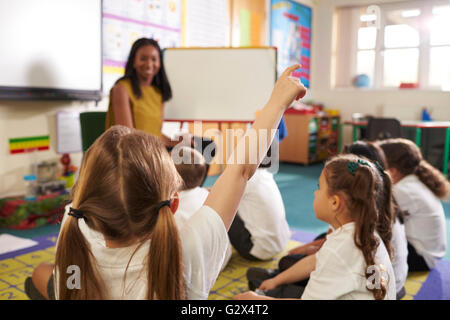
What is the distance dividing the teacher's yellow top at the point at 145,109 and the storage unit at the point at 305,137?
3392 mm

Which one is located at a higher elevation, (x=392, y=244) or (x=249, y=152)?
(x=249, y=152)

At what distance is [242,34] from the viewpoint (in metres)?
5.22

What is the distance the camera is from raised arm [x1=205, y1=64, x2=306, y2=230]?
710 millimetres

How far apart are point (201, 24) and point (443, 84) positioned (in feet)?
10.8

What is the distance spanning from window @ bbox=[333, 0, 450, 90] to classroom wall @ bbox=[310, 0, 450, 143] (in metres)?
0.14

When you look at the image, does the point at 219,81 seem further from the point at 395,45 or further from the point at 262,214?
the point at 395,45

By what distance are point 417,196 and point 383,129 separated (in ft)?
9.22

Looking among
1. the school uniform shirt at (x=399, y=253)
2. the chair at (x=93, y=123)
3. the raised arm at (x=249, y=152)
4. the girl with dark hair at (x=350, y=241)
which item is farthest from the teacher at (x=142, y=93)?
the raised arm at (x=249, y=152)

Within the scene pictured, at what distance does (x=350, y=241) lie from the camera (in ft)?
3.55

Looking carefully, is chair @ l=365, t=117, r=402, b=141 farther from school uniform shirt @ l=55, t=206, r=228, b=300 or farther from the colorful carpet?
school uniform shirt @ l=55, t=206, r=228, b=300

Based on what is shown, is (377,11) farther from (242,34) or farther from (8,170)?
(8,170)

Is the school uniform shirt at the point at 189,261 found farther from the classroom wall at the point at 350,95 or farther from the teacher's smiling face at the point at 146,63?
the classroom wall at the point at 350,95

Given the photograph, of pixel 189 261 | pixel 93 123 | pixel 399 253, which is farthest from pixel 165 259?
pixel 93 123

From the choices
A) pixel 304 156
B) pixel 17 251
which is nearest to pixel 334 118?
pixel 304 156
